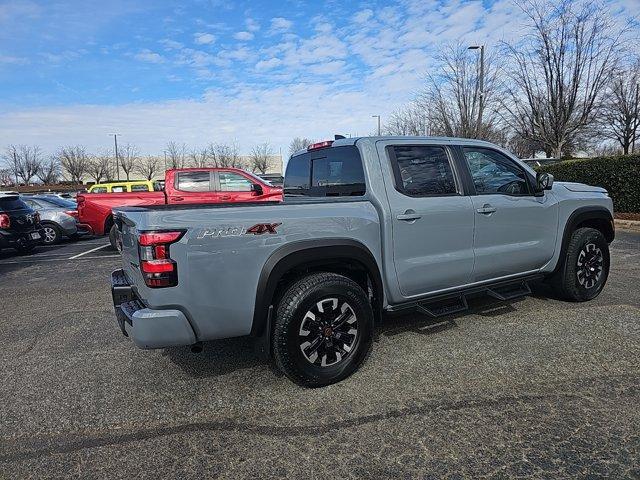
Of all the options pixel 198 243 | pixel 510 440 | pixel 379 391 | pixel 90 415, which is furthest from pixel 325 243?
pixel 90 415

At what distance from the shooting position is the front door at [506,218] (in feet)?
13.2

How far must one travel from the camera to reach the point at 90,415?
2.90m

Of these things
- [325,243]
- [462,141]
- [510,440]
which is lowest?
[510,440]

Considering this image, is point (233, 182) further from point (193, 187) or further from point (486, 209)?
point (486, 209)

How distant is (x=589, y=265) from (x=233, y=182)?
7.97 m

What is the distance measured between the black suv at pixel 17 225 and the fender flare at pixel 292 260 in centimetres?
946

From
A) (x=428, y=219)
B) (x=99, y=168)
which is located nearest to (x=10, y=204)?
(x=428, y=219)

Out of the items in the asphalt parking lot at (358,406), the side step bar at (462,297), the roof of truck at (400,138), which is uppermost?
the roof of truck at (400,138)

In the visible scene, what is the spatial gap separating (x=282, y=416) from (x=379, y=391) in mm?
733

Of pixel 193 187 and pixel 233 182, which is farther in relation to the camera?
pixel 233 182

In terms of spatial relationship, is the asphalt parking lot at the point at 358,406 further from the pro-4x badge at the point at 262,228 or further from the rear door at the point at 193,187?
the rear door at the point at 193,187

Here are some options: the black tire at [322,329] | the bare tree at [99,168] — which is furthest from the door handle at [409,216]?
the bare tree at [99,168]

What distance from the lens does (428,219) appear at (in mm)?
3633

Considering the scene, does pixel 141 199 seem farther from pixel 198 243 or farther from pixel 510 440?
pixel 510 440
